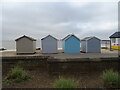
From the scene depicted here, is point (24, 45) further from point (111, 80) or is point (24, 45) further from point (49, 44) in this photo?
point (111, 80)

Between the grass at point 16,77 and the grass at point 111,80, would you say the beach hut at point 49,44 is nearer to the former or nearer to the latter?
the grass at point 16,77

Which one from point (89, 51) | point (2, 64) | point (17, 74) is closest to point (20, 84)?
point (17, 74)

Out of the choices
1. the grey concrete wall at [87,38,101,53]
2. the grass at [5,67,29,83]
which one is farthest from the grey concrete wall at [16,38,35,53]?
the grass at [5,67,29,83]

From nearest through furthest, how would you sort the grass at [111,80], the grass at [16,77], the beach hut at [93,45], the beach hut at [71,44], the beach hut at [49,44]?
the grass at [111,80], the grass at [16,77], the beach hut at [49,44], the beach hut at [71,44], the beach hut at [93,45]

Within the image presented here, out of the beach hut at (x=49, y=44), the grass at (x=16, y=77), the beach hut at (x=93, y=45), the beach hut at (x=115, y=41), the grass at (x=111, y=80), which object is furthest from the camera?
the beach hut at (x=115, y=41)

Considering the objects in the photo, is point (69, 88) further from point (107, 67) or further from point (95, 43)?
point (95, 43)

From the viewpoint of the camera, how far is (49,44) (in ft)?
34.5

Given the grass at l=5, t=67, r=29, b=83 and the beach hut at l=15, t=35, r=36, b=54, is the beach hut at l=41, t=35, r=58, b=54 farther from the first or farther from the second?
the grass at l=5, t=67, r=29, b=83

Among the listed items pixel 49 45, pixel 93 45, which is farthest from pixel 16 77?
pixel 93 45

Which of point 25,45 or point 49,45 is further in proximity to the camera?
point 49,45

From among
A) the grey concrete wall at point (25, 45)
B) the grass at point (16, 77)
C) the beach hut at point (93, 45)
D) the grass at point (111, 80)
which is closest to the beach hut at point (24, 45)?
the grey concrete wall at point (25, 45)

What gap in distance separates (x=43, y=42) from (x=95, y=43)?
4919 millimetres

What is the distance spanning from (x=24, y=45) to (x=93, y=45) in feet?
21.0

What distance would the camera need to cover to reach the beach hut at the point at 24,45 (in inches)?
403
